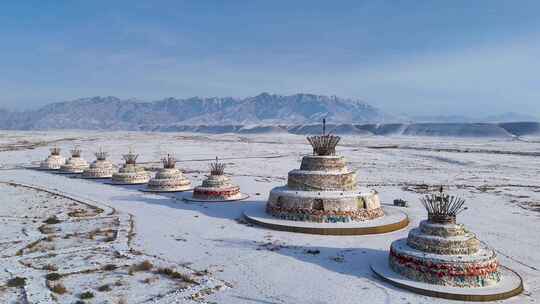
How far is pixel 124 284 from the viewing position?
13945 millimetres

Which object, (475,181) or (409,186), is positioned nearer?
(409,186)

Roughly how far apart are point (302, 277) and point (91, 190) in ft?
72.1

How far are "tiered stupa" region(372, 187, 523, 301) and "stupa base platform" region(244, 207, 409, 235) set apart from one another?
4908 mm

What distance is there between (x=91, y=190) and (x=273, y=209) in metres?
15.8

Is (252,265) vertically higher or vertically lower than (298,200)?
lower

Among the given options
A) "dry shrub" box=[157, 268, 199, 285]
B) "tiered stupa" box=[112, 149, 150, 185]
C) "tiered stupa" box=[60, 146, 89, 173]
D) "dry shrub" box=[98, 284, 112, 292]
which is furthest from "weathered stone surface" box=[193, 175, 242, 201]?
"tiered stupa" box=[60, 146, 89, 173]

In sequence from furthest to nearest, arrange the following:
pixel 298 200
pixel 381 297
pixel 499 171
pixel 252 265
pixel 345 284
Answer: pixel 499 171, pixel 298 200, pixel 252 265, pixel 345 284, pixel 381 297

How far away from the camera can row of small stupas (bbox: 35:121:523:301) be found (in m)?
13.8

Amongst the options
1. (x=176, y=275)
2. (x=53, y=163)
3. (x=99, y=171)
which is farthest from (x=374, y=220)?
(x=53, y=163)

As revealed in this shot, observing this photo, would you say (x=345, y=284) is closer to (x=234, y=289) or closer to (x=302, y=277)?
(x=302, y=277)

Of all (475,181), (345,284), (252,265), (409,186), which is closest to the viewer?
(345,284)

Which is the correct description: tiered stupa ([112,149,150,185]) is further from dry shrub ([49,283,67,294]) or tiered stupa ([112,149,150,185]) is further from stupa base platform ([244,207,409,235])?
dry shrub ([49,283,67,294])

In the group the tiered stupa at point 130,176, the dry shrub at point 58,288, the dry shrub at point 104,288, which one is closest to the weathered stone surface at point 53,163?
the tiered stupa at point 130,176

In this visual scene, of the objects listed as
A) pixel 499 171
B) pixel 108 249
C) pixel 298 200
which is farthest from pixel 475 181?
pixel 108 249
